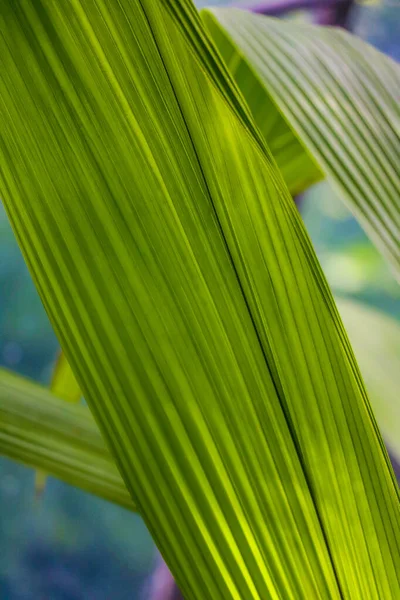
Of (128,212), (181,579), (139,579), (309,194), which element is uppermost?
(309,194)

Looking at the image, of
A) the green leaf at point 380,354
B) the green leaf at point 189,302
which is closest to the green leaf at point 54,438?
the green leaf at point 189,302

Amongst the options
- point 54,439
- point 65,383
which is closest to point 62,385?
point 65,383

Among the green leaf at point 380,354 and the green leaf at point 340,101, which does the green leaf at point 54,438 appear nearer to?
the green leaf at point 340,101

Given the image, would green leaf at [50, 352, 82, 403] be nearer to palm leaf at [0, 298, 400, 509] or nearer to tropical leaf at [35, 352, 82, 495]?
tropical leaf at [35, 352, 82, 495]

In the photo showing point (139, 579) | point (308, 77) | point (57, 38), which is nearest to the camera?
point (57, 38)

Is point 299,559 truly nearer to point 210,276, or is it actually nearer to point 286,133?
point 210,276

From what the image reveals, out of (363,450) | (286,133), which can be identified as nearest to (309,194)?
(286,133)

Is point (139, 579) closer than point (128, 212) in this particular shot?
No
